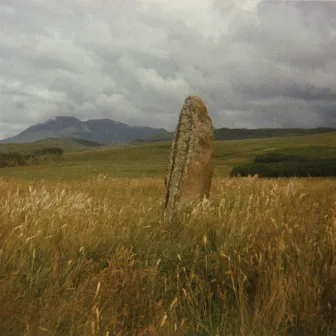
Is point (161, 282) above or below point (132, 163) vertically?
above

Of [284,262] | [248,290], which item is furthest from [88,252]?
[284,262]

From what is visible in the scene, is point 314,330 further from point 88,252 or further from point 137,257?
point 88,252

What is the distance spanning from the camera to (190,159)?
7.88 m

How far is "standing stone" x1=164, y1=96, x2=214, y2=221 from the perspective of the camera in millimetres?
7594

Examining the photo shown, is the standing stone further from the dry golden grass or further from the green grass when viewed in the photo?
the green grass

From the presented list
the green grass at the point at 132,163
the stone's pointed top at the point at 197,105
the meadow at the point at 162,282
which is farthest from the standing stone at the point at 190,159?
the green grass at the point at 132,163

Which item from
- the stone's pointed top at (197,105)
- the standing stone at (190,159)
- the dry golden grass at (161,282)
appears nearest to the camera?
the dry golden grass at (161,282)

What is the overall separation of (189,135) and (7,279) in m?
5.47

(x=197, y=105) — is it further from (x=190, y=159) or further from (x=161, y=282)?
(x=161, y=282)

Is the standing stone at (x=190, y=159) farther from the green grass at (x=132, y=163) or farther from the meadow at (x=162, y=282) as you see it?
the green grass at (x=132, y=163)

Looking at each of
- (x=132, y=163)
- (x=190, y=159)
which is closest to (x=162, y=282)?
(x=190, y=159)

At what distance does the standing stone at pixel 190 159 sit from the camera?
759cm

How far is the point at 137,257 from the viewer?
431cm

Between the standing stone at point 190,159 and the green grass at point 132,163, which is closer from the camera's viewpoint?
the standing stone at point 190,159
